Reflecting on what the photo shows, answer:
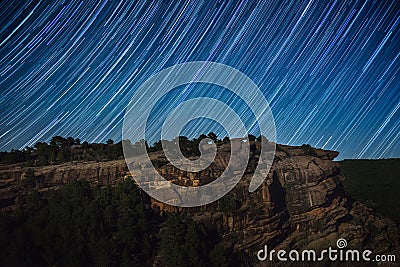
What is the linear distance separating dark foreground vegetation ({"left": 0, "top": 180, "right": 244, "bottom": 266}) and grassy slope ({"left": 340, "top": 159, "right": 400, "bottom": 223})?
25.8 metres

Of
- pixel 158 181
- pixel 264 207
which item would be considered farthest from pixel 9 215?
pixel 264 207

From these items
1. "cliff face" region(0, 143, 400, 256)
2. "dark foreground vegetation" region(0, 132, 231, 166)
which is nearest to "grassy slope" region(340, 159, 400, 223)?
"cliff face" region(0, 143, 400, 256)

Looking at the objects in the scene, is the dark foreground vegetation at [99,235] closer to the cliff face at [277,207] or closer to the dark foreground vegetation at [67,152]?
the cliff face at [277,207]

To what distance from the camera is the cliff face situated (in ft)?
115

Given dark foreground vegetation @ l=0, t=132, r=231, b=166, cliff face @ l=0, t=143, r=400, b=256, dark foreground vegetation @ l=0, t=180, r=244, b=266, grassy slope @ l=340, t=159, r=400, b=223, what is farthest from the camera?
grassy slope @ l=340, t=159, r=400, b=223

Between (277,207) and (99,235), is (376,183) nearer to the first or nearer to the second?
(277,207)

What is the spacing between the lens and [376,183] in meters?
64.6

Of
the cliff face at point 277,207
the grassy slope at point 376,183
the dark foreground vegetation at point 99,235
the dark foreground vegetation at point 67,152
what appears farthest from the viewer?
the grassy slope at point 376,183

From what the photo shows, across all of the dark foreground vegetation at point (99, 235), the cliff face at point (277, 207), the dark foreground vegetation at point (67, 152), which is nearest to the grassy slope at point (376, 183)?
the cliff face at point (277, 207)

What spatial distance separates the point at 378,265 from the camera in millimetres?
33375

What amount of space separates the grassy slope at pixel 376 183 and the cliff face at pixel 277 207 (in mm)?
8123

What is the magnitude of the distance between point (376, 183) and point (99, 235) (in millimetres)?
50152

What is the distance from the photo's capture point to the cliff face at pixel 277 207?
35.1m

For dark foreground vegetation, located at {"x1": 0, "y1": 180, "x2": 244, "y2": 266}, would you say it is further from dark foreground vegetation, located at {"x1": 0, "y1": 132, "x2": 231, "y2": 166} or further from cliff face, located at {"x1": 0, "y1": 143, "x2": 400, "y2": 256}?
dark foreground vegetation, located at {"x1": 0, "y1": 132, "x2": 231, "y2": 166}
